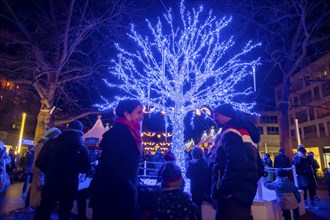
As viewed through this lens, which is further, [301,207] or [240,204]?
[301,207]

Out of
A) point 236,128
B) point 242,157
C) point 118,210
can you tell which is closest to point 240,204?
point 242,157

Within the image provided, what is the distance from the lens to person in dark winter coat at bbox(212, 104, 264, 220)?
2.48 m

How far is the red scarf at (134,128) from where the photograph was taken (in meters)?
2.12

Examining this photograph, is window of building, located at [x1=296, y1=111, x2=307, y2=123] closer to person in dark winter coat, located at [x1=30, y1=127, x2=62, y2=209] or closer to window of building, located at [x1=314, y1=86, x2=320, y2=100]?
window of building, located at [x1=314, y1=86, x2=320, y2=100]

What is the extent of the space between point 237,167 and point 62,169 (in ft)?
7.89

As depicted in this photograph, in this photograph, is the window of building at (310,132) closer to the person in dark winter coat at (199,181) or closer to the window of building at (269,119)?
the window of building at (269,119)

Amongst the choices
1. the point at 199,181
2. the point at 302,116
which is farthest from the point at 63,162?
the point at 302,116

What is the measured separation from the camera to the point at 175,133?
9.15 m

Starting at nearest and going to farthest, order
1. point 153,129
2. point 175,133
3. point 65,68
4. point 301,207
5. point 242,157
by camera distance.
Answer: point 242,157 < point 301,207 < point 175,133 < point 65,68 < point 153,129

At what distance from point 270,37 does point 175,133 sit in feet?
29.7

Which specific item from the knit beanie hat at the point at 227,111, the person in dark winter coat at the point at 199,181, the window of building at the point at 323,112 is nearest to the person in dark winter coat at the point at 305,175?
the person in dark winter coat at the point at 199,181

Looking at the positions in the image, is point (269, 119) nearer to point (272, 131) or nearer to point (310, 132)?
point (272, 131)

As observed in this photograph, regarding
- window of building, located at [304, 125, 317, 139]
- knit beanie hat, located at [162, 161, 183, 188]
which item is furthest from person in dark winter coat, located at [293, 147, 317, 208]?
Answer: window of building, located at [304, 125, 317, 139]

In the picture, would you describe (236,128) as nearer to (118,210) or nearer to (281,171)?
(118,210)
